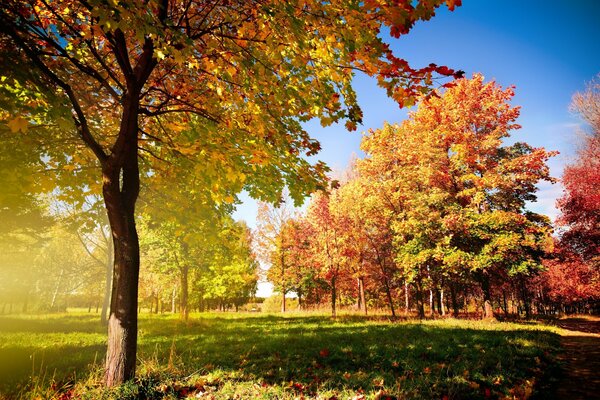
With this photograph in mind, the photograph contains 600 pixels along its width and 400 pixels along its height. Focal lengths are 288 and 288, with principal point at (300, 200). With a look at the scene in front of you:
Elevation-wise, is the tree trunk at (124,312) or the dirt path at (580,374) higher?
the tree trunk at (124,312)

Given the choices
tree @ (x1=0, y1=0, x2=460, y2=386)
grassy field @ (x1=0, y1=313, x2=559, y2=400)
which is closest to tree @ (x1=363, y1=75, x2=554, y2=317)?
grassy field @ (x1=0, y1=313, x2=559, y2=400)

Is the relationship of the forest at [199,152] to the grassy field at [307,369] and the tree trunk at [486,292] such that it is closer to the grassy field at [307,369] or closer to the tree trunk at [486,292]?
the grassy field at [307,369]

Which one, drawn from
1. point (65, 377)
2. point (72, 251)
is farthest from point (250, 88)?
point (72, 251)

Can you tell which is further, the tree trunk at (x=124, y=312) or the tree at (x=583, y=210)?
the tree at (x=583, y=210)

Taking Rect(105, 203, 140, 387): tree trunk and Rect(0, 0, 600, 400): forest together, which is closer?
Rect(0, 0, 600, 400): forest

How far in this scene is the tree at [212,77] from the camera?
3.48 meters

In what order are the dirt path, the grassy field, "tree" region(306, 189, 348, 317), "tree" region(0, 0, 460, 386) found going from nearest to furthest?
"tree" region(0, 0, 460, 386), the grassy field, the dirt path, "tree" region(306, 189, 348, 317)

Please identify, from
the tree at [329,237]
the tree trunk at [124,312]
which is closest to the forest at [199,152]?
the tree trunk at [124,312]

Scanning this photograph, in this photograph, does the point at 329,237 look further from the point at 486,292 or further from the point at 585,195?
the point at 585,195

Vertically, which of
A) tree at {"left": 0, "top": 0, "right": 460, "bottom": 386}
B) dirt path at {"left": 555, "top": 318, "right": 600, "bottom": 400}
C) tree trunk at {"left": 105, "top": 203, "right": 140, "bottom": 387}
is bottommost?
dirt path at {"left": 555, "top": 318, "right": 600, "bottom": 400}

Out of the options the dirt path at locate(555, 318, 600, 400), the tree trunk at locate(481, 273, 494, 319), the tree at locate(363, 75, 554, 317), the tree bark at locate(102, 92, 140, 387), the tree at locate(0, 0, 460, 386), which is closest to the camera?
the tree at locate(0, 0, 460, 386)

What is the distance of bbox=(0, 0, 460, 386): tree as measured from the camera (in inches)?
137

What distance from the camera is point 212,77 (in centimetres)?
523

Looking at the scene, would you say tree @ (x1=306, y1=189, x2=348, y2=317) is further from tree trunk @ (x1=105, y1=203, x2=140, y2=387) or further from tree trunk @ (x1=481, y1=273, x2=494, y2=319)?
tree trunk @ (x1=105, y1=203, x2=140, y2=387)
